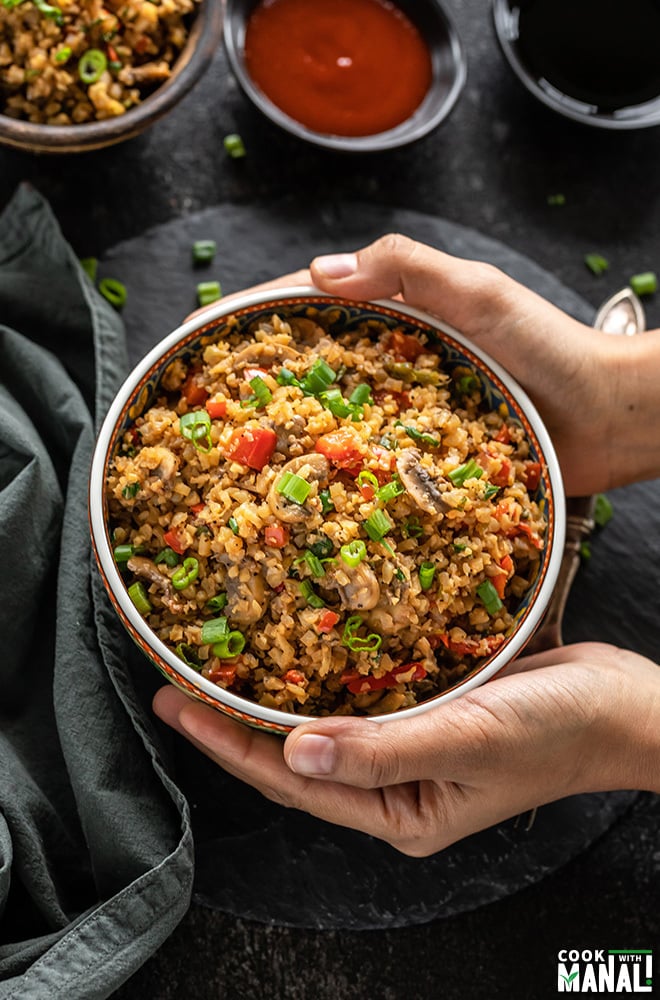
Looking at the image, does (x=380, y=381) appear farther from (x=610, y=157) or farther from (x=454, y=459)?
(x=610, y=157)

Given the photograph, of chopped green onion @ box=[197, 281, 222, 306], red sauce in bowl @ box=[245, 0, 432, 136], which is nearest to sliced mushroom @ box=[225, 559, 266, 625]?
chopped green onion @ box=[197, 281, 222, 306]

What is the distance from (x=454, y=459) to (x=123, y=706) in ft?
4.15

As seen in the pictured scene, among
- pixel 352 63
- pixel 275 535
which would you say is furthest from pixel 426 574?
pixel 352 63

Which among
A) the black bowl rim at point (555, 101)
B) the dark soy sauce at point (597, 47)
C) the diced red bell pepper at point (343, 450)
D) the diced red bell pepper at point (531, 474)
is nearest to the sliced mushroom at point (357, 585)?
the diced red bell pepper at point (343, 450)

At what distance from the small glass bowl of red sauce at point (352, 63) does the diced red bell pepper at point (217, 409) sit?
1.46m

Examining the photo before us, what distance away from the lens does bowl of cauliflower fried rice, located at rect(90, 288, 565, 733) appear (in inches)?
111

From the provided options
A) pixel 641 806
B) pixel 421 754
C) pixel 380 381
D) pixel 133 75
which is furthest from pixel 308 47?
pixel 641 806

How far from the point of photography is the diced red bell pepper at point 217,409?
2.97 m

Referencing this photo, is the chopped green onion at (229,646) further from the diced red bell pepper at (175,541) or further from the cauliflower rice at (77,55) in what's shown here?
the cauliflower rice at (77,55)

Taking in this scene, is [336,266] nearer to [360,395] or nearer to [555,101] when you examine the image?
[360,395]

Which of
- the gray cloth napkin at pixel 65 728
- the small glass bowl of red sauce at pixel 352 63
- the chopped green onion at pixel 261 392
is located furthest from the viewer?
the small glass bowl of red sauce at pixel 352 63

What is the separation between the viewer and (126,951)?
3064 mm

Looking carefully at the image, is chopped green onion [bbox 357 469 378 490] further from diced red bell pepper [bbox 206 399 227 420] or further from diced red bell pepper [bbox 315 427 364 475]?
diced red bell pepper [bbox 206 399 227 420]

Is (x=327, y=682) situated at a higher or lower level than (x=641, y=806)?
higher
